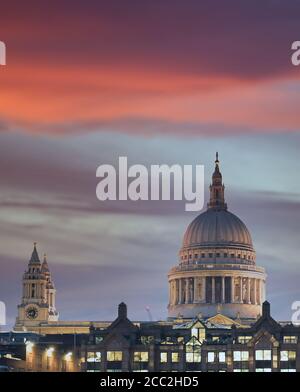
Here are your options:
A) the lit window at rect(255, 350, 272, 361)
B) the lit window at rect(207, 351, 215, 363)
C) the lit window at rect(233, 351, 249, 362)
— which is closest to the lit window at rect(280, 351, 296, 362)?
the lit window at rect(255, 350, 272, 361)

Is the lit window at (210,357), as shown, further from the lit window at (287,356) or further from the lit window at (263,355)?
the lit window at (287,356)

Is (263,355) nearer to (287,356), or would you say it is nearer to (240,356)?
(240,356)

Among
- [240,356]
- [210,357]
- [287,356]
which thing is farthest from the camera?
[210,357]

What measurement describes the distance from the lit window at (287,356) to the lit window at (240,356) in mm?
4677

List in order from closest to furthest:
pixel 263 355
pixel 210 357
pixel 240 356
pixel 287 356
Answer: pixel 287 356 < pixel 263 355 < pixel 240 356 < pixel 210 357

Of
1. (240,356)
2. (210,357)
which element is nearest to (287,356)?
(240,356)

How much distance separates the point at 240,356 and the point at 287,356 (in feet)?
20.8

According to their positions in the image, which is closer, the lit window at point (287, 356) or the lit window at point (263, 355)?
the lit window at point (287, 356)

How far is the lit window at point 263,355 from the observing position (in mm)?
197625

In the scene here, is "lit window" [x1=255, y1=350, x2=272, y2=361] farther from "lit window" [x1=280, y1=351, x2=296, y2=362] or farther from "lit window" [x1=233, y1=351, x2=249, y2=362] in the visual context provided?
"lit window" [x1=280, y1=351, x2=296, y2=362]

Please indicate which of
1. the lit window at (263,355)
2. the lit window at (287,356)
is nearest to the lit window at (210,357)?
the lit window at (263,355)

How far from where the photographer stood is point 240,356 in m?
199
